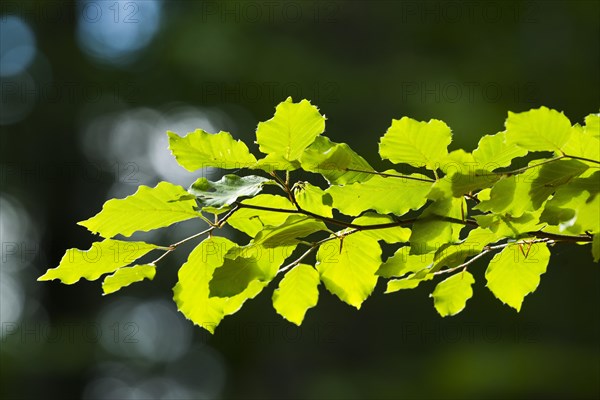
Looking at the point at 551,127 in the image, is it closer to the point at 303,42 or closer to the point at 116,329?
the point at 303,42

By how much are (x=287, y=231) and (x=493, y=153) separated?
216 millimetres

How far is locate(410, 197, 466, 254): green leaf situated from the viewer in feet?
2.24

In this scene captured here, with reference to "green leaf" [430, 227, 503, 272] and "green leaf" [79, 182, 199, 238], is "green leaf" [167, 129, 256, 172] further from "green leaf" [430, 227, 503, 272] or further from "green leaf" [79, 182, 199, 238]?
"green leaf" [430, 227, 503, 272]

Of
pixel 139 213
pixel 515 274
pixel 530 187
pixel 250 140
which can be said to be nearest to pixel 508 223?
pixel 530 187

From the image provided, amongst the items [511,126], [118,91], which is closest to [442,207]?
[511,126]

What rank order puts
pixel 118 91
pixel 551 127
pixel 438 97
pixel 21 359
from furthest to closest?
pixel 118 91, pixel 21 359, pixel 438 97, pixel 551 127

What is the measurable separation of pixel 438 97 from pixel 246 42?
1.94 m

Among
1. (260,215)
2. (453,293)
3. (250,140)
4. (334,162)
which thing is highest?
(334,162)

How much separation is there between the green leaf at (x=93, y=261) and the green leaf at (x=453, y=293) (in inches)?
13.8

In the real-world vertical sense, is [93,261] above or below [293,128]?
below

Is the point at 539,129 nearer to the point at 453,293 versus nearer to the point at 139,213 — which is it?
the point at 453,293

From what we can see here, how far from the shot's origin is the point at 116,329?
22.5 feet

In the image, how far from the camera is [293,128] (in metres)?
0.70

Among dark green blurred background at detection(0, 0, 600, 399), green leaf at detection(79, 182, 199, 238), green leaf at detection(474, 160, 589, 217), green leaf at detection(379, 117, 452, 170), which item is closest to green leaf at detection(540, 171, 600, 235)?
green leaf at detection(474, 160, 589, 217)
